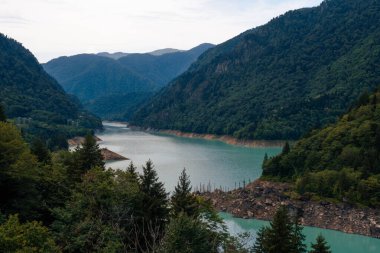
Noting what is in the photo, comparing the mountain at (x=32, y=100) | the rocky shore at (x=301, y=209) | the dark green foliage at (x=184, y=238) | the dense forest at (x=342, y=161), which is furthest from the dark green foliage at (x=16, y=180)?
the mountain at (x=32, y=100)

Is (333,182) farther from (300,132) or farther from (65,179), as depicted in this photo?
(300,132)

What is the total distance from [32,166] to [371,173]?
42668 millimetres

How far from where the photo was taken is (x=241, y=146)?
423 feet

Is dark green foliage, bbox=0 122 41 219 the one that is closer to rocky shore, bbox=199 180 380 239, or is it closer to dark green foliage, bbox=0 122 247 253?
dark green foliage, bbox=0 122 247 253

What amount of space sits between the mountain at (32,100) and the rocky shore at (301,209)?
247 feet

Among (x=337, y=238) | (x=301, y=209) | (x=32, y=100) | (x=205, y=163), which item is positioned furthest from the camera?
(x=32, y=100)

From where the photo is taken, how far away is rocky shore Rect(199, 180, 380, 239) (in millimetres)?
45094

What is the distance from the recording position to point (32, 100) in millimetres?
153250

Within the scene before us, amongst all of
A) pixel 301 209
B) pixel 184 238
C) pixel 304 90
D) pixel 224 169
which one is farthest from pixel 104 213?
pixel 304 90

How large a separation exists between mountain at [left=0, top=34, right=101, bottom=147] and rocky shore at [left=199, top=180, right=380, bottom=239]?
75386mm

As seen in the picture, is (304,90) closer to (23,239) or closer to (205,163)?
(205,163)

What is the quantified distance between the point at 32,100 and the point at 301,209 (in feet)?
408

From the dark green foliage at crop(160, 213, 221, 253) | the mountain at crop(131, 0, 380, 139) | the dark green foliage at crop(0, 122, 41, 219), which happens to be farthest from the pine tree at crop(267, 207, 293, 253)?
the mountain at crop(131, 0, 380, 139)

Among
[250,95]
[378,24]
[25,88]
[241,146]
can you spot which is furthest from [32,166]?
[378,24]
